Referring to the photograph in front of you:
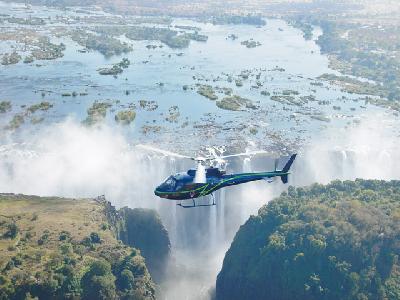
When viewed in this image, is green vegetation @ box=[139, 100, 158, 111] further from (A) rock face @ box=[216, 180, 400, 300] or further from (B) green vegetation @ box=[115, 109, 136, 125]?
(A) rock face @ box=[216, 180, 400, 300]

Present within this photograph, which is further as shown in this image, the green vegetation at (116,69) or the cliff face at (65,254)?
the green vegetation at (116,69)

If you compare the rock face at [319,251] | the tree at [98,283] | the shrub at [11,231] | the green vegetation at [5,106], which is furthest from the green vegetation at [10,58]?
the tree at [98,283]

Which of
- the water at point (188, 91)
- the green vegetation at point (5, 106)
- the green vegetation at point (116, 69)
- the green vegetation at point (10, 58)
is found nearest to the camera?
the water at point (188, 91)

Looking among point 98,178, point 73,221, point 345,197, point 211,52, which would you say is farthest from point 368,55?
point 73,221

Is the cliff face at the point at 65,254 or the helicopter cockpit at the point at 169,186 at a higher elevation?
the helicopter cockpit at the point at 169,186

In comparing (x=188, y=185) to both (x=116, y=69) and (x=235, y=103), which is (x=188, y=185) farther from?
(x=116, y=69)

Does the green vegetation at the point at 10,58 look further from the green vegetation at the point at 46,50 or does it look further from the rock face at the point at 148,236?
the rock face at the point at 148,236

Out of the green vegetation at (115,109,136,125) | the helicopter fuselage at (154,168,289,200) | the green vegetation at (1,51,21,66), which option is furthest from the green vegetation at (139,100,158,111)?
the helicopter fuselage at (154,168,289,200)
